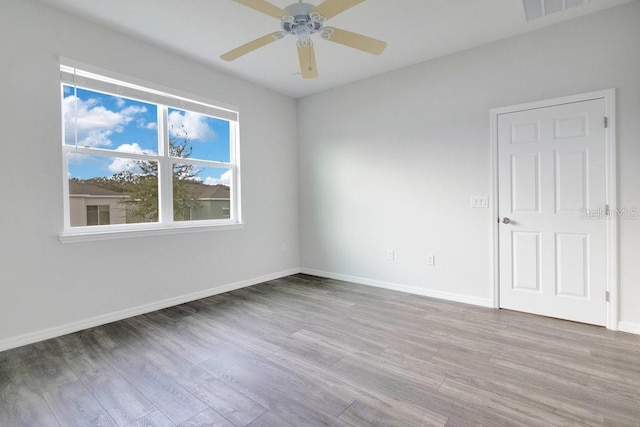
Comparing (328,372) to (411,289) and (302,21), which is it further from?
(302,21)

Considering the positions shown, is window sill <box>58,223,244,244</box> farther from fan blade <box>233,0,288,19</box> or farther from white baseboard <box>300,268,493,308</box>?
fan blade <box>233,0,288,19</box>

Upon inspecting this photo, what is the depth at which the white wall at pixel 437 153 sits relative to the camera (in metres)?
2.61

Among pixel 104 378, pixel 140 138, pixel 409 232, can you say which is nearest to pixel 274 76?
pixel 140 138

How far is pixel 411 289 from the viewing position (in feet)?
12.4

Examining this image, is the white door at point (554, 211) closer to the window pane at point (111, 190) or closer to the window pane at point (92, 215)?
the window pane at point (111, 190)

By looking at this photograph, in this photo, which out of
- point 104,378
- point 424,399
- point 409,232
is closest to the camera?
point 424,399

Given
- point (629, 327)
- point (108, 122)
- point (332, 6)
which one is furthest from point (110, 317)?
point (629, 327)

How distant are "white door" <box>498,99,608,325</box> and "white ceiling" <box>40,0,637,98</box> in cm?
88

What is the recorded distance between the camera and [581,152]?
9.05ft

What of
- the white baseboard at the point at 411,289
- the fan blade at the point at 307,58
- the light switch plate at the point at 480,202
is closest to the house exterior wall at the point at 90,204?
the fan blade at the point at 307,58

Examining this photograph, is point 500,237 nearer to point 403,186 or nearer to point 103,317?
point 403,186

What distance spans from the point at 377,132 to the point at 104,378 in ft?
12.1

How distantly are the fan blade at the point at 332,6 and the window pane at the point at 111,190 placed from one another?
244cm

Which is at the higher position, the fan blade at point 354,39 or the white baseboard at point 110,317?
the fan blade at point 354,39
